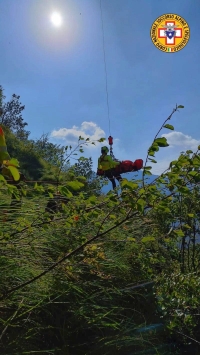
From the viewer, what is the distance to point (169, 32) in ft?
19.9

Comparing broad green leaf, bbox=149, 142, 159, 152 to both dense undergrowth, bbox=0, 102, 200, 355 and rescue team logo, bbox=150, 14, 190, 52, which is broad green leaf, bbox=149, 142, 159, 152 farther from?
rescue team logo, bbox=150, 14, 190, 52

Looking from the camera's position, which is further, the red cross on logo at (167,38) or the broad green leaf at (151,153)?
the red cross on logo at (167,38)

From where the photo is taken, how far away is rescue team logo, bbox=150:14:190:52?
5.96 metres

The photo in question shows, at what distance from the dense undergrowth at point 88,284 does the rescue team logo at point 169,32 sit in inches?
179

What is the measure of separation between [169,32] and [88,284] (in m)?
5.31

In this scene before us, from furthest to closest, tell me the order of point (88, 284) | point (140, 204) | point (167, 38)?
point (167, 38), point (88, 284), point (140, 204)

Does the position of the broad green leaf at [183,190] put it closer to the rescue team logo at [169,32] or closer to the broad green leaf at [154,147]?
the broad green leaf at [154,147]

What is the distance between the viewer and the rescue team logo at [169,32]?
235 inches

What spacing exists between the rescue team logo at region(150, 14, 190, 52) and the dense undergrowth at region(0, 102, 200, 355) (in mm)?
4538

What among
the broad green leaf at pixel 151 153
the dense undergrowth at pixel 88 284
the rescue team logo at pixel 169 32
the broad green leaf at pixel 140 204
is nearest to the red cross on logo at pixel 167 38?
the rescue team logo at pixel 169 32

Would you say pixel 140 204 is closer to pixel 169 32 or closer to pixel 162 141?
pixel 162 141

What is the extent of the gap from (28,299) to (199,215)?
2.27 metres

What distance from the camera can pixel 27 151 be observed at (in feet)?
53.2

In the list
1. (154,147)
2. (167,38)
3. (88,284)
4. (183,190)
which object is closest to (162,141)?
(154,147)
